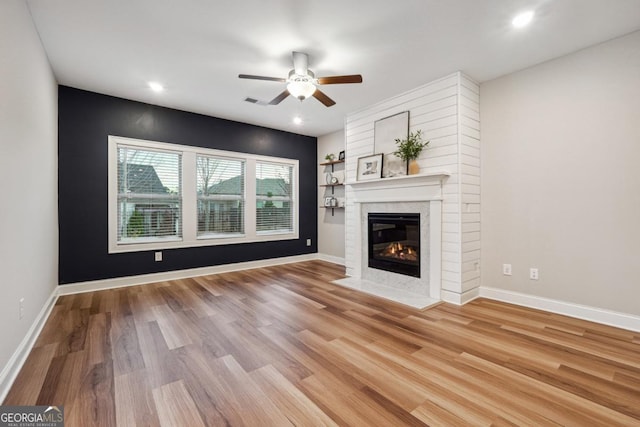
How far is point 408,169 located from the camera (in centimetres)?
373

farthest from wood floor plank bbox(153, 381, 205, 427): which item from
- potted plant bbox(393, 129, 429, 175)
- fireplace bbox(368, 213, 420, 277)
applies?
potted plant bbox(393, 129, 429, 175)

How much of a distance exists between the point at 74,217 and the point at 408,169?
4.54 m

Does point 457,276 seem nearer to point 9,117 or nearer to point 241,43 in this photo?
point 241,43

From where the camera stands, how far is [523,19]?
2.38 metres

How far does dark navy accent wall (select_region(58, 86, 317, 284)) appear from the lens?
3691 mm

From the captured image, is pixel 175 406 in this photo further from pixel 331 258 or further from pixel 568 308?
pixel 331 258

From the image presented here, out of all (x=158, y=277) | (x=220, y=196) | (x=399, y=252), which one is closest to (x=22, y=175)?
(x=158, y=277)

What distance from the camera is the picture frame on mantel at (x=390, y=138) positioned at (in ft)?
12.7

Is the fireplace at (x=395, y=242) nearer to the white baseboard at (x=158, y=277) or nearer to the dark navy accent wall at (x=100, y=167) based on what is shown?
the white baseboard at (x=158, y=277)

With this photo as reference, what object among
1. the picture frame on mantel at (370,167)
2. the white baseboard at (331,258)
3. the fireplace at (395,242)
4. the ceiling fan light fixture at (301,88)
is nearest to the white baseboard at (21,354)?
the ceiling fan light fixture at (301,88)

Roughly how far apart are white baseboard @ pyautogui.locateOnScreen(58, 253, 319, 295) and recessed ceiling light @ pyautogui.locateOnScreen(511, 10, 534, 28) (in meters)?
4.88

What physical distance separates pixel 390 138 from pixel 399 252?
166cm

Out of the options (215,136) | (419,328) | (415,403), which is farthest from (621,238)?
(215,136)

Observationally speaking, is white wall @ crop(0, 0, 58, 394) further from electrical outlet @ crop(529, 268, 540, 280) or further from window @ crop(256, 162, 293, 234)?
electrical outlet @ crop(529, 268, 540, 280)
